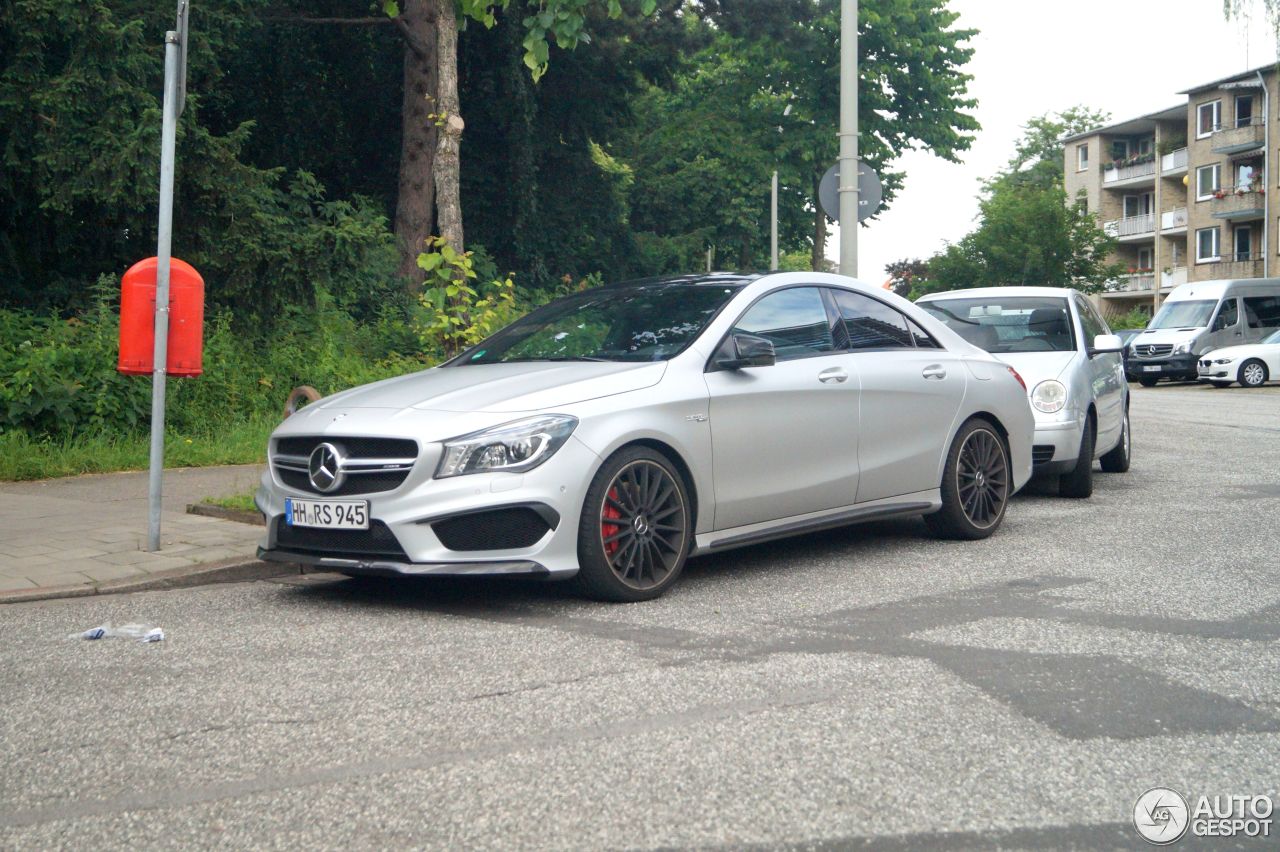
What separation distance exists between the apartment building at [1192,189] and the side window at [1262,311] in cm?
2139

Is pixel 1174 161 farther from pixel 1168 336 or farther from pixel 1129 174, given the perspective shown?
pixel 1168 336

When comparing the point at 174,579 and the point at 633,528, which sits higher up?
the point at 633,528

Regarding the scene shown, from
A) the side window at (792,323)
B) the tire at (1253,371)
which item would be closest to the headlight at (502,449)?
the side window at (792,323)

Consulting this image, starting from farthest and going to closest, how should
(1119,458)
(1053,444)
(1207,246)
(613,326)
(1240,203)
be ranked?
(1207,246), (1240,203), (1119,458), (1053,444), (613,326)

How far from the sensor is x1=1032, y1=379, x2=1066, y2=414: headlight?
10352mm

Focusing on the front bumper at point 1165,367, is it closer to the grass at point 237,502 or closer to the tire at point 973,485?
the tire at point 973,485

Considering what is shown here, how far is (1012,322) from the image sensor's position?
11.6 metres

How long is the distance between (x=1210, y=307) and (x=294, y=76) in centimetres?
2382

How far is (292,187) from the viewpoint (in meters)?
16.8

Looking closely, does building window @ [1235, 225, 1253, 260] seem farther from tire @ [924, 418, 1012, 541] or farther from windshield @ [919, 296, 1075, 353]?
tire @ [924, 418, 1012, 541]

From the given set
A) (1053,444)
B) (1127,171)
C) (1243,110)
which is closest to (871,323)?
(1053,444)

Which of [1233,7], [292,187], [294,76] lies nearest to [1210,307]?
[1233,7]

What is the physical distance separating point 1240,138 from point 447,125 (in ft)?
195

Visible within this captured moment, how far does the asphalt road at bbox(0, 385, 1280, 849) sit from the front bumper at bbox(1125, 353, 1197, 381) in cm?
3005
